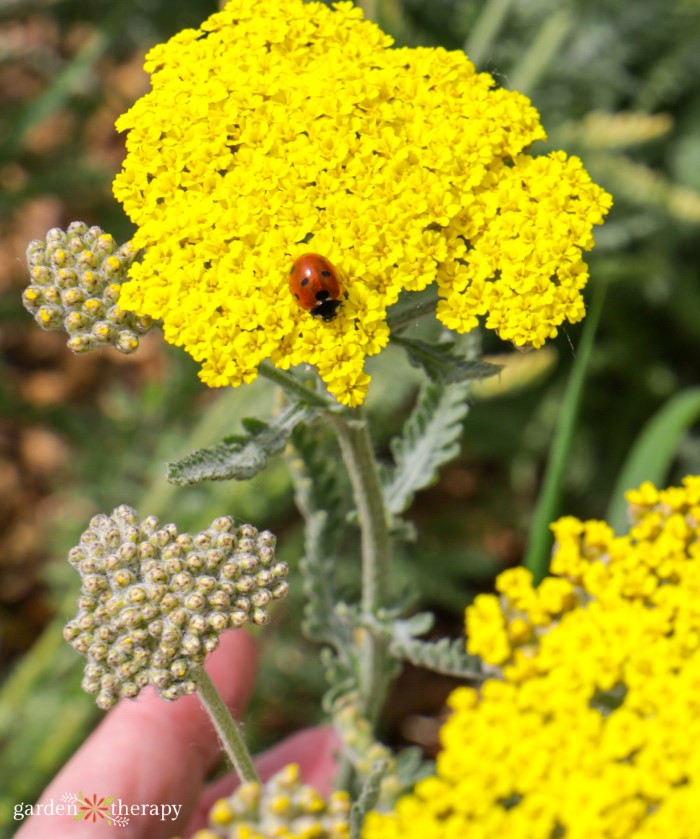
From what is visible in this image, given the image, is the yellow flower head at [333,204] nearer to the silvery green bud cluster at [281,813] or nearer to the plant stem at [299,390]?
the plant stem at [299,390]

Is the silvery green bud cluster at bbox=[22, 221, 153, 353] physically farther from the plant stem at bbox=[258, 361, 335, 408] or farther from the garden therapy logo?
the garden therapy logo

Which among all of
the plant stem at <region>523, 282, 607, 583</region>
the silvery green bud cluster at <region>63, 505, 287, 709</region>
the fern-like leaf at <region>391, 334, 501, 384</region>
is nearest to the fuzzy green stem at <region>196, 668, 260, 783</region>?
the silvery green bud cluster at <region>63, 505, 287, 709</region>

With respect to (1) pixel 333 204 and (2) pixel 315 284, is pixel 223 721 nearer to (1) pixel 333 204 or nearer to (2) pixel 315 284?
(2) pixel 315 284

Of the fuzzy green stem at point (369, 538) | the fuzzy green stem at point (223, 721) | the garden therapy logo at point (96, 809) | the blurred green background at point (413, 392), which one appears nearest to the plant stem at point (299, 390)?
the fuzzy green stem at point (369, 538)

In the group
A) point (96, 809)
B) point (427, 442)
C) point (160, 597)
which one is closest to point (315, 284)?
point (160, 597)

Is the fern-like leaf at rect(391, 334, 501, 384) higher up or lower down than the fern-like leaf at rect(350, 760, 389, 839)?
higher up
